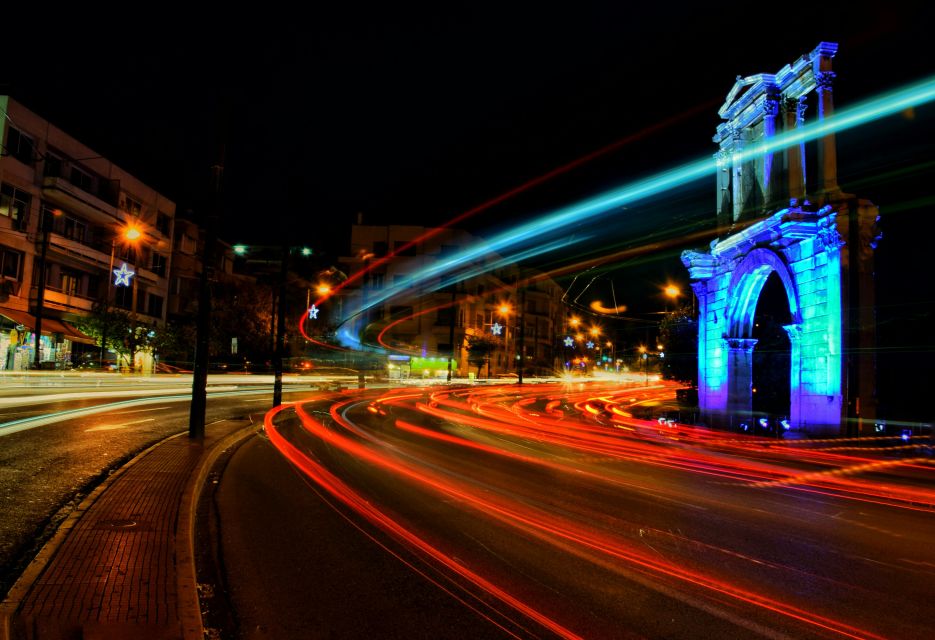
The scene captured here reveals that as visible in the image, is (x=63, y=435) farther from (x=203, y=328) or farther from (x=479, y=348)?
(x=479, y=348)

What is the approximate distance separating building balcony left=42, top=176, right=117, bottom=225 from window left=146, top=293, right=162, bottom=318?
27.6 ft

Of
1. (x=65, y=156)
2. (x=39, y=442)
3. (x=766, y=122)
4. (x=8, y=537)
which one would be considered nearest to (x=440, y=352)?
(x=65, y=156)

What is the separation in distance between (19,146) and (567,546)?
3952cm

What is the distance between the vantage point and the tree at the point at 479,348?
7281cm

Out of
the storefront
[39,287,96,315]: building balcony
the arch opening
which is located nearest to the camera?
the arch opening

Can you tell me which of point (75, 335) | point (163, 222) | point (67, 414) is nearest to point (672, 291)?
point (67, 414)

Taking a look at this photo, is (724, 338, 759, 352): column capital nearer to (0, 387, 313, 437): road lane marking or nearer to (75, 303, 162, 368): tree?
(0, 387, 313, 437): road lane marking

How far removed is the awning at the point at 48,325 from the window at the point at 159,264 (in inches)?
367

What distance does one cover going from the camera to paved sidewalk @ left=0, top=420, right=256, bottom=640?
13.1 feet

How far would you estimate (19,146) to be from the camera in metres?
34.4

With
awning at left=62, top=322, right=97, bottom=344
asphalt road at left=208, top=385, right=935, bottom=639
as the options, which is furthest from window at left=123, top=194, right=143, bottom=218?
asphalt road at left=208, top=385, right=935, bottom=639

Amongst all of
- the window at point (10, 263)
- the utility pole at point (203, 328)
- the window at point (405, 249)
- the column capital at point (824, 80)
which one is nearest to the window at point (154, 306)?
the window at point (10, 263)

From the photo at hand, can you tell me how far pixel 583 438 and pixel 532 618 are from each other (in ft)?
45.9

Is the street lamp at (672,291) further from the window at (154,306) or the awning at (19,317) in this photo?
the window at (154,306)
